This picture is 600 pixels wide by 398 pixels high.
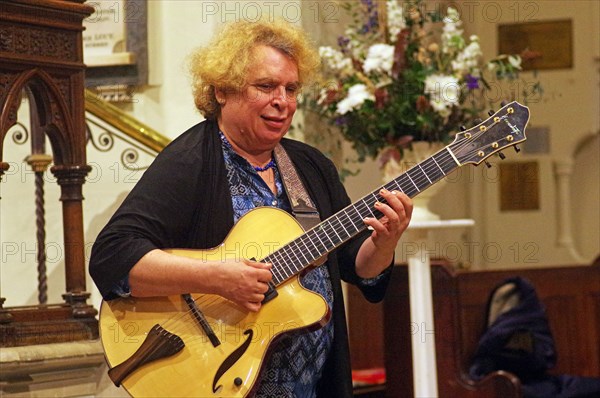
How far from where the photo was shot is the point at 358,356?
20.7 feet

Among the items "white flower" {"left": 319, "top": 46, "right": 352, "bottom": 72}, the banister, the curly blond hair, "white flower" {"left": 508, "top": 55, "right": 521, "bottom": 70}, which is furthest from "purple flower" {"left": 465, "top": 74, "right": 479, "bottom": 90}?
the curly blond hair

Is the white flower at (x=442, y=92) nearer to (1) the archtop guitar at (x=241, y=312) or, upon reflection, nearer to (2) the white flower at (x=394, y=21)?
(2) the white flower at (x=394, y=21)

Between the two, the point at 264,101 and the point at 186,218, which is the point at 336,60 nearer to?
the point at 264,101

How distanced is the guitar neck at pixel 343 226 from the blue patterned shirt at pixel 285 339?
0.09 m

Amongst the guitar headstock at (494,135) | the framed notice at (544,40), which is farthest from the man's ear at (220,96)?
the framed notice at (544,40)

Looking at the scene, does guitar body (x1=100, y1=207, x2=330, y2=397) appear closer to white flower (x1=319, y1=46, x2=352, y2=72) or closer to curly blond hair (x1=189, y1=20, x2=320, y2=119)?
curly blond hair (x1=189, y1=20, x2=320, y2=119)

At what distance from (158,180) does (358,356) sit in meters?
3.57

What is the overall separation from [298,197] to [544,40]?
7.23 m

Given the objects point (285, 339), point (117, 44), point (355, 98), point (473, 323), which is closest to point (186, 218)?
point (285, 339)

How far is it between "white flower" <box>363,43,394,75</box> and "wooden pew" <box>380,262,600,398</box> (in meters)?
0.99

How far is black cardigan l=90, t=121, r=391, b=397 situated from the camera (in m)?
2.90

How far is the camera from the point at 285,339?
2.94 meters

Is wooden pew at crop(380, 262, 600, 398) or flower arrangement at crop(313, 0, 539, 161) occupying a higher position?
→ flower arrangement at crop(313, 0, 539, 161)

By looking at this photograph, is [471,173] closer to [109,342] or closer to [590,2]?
[590,2]
